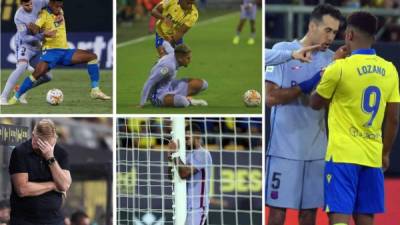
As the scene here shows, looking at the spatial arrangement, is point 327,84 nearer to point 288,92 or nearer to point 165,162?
point 288,92

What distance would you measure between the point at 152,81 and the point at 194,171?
0.86 metres


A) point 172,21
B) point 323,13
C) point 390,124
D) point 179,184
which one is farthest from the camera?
point 179,184

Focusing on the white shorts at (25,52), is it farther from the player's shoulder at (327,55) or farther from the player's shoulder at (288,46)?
the player's shoulder at (327,55)

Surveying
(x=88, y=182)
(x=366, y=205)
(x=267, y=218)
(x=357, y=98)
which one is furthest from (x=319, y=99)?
(x=88, y=182)

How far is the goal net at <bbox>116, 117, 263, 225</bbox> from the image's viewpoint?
808cm

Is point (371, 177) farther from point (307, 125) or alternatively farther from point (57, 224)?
point (57, 224)

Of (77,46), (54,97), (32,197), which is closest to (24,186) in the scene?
(32,197)

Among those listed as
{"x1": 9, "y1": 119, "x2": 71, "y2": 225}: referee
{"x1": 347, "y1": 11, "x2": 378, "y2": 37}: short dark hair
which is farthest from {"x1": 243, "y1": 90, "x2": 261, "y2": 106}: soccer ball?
{"x1": 9, "y1": 119, "x2": 71, "y2": 225}: referee

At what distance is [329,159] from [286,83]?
70cm

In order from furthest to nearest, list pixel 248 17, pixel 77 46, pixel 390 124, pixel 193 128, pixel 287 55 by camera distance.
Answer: pixel 248 17 → pixel 193 128 → pixel 77 46 → pixel 287 55 → pixel 390 124

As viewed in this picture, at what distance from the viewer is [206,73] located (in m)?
7.75

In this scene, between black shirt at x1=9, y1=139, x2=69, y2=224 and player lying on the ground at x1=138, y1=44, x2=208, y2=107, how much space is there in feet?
2.56

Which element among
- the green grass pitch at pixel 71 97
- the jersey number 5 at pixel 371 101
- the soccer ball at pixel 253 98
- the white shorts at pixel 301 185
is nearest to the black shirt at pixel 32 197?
the green grass pitch at pixel 71 97

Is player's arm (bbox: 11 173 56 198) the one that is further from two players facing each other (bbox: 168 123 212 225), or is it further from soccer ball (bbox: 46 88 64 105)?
two players facing each other (bbox: 168 123 212 225)
